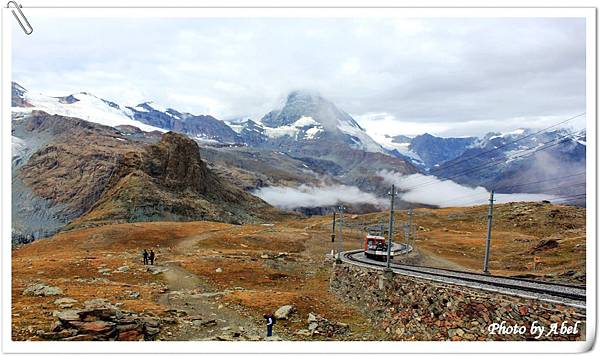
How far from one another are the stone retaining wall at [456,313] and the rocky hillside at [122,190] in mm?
87657

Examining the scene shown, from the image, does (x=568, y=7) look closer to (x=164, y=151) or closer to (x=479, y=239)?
(x=479, y=239)

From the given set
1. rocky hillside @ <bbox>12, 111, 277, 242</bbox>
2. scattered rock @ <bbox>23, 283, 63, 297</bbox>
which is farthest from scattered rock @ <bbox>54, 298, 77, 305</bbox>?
rocky hillside @ <bbox>12, 111, 277, 242</bbox>

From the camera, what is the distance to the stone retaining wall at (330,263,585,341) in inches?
551

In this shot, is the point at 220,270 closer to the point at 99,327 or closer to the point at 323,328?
the point at 323,328

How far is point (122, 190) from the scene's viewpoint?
114438mm

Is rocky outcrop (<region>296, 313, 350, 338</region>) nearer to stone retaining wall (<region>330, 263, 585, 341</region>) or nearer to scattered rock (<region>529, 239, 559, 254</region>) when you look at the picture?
stone retaining wall (<region>330, 263, 585, 341</region>)

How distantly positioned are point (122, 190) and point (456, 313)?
366ft

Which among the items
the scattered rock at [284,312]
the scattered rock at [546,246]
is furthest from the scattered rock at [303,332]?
the scattered rock at [546,246]

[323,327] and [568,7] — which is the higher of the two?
[568,7]

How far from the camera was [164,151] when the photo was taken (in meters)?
140

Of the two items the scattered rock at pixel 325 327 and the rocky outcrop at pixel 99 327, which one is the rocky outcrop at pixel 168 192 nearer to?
the rocky outcrop at pixel 99 327

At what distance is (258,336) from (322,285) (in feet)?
60.6

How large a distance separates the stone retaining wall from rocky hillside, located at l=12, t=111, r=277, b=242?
87.7 m
